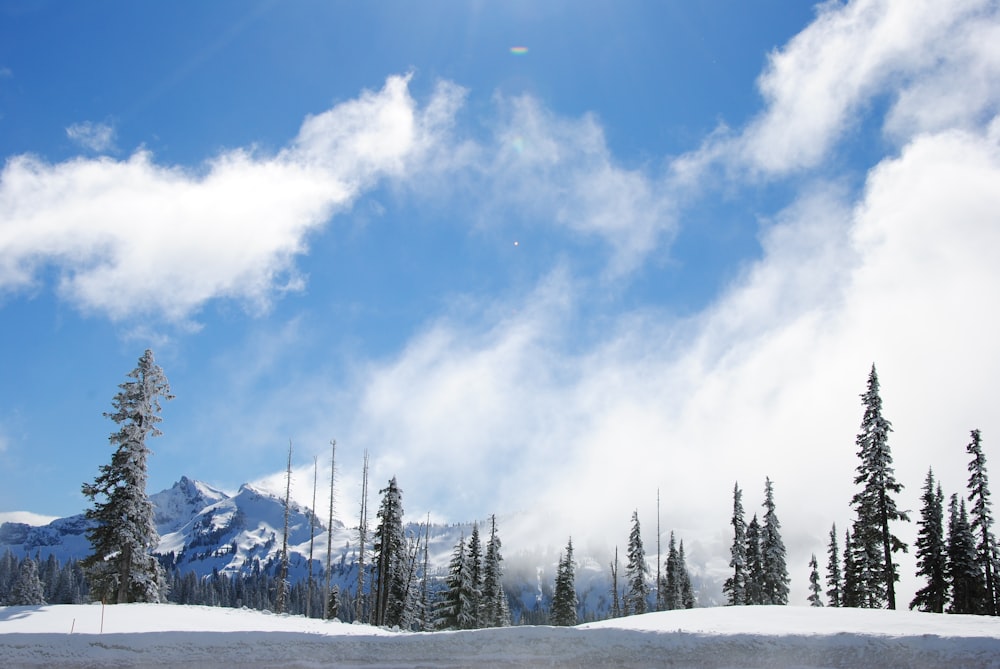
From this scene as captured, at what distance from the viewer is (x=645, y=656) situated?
16.9 metres

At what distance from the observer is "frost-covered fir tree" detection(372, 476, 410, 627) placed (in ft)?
167

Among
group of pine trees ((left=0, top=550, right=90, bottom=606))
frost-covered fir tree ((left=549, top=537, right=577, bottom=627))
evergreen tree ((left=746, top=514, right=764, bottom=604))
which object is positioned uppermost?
evergreen tree ((left=746, top=514, right=764, bottom=604))

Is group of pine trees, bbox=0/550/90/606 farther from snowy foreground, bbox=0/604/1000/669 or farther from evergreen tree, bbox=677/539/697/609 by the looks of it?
evergreen tree, bbox=677/539/697/609

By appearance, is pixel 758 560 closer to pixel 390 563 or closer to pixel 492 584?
pixel 492 584

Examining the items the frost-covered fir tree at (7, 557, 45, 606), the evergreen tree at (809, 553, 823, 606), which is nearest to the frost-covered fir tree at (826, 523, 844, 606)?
the evergreen tree at (809, 553, 823, 606)

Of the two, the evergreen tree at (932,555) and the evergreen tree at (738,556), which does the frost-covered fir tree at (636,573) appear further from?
the evergreen tree at (932,555)

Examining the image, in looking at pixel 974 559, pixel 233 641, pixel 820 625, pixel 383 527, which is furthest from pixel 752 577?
pixel 233 641

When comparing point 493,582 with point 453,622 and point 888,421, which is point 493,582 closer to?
point 453,622

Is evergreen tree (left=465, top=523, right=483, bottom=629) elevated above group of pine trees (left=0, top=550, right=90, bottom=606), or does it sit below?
above

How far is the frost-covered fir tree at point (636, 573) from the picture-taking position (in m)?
68.6

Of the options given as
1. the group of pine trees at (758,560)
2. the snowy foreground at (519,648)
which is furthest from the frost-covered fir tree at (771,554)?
the snowy foreground at (519,648)

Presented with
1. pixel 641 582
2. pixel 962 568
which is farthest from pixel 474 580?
pixel 962 568

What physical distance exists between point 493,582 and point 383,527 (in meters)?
15.5

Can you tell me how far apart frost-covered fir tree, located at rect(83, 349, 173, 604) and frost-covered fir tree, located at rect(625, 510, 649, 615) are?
4687 centimetres
